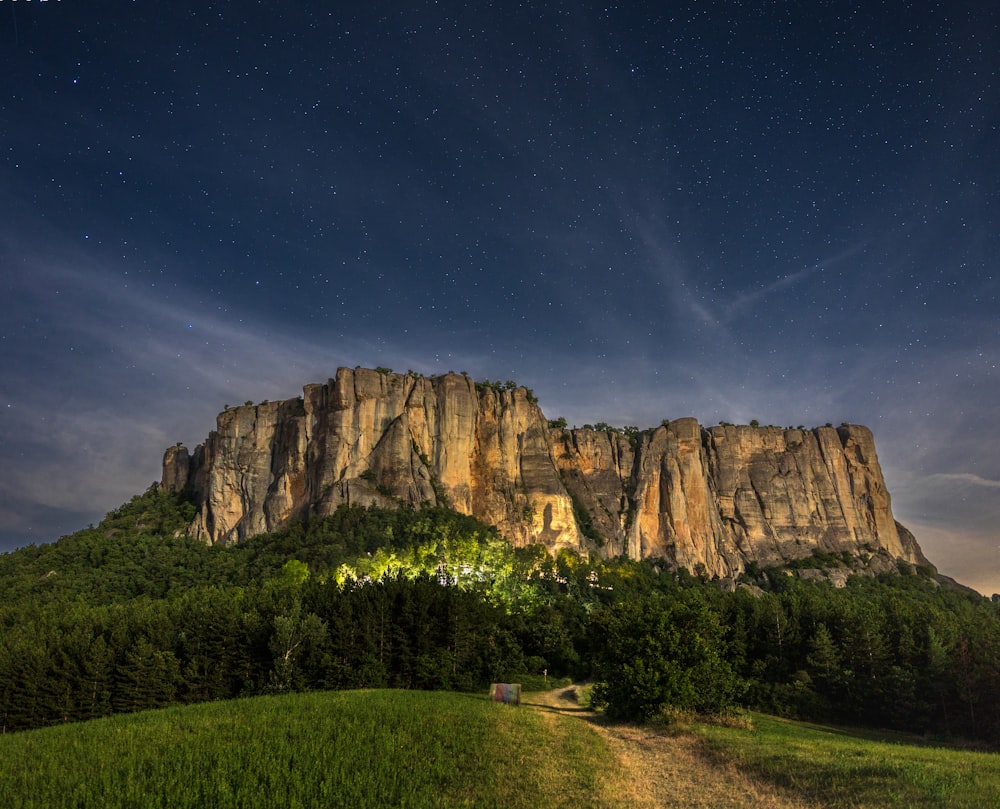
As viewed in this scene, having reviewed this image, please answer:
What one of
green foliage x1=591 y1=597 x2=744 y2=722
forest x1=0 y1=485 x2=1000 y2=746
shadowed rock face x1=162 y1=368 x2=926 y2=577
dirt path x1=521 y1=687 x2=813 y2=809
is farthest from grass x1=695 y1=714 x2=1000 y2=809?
shadowed rock face x1=162 y1=368 x2=926 y2=577

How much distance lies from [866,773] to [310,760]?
14883mm

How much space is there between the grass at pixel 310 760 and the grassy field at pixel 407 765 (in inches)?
2.7

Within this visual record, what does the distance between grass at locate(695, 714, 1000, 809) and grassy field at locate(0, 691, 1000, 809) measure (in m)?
0.05

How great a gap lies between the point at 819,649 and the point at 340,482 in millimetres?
81719

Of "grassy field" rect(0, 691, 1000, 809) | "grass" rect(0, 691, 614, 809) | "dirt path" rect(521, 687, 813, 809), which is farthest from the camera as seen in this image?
"dirt path" rect(521, 687, 813, 809)

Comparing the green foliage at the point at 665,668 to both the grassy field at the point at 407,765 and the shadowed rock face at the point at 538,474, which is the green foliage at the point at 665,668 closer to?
the grassy field at the point at 407,765

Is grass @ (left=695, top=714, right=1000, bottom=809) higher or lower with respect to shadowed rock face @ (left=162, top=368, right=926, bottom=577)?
lower

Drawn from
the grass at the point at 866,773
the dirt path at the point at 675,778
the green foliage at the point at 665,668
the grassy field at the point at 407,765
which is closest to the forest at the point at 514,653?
the green foliage at the point at 665,668

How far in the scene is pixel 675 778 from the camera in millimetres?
17703

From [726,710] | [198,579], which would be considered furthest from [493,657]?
[198,579]

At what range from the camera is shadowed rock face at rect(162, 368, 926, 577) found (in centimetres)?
11431

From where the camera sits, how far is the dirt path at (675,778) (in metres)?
14.8

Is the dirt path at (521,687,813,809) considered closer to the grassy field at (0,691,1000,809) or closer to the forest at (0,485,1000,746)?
the grassy field at (0,691,1000,809)

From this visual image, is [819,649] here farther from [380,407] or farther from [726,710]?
[380,407]
